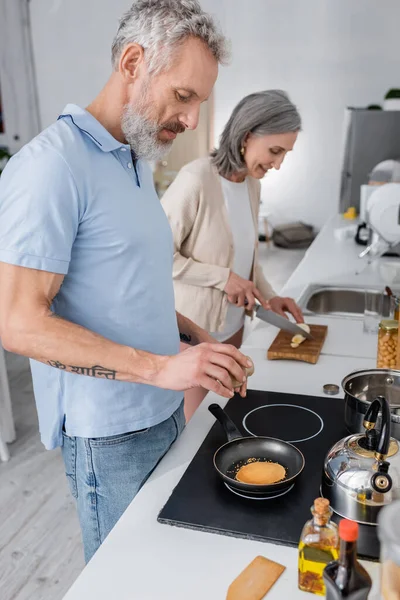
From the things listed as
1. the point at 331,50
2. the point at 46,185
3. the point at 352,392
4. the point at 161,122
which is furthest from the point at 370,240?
the point at 331,50

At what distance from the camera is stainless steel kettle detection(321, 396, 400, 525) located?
37.7 inches

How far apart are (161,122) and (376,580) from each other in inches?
35.3

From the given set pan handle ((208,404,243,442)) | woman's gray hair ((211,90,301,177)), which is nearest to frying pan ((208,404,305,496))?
pan handle ((208,404,243,442))

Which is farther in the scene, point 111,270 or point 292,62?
point 292,62

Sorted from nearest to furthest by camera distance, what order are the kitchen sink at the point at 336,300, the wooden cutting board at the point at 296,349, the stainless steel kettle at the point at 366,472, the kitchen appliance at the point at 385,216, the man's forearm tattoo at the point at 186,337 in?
1. the stainless steel kettle at the point at 366,472
2. the man's forearm tattoo at the point at 186,337
3. the wooden cutting board at the point at 296,349
4. the kitchen sink at the point at 336,300
5. the kitchen appliance at the point at 385,216

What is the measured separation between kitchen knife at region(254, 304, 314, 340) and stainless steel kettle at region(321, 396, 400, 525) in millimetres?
823

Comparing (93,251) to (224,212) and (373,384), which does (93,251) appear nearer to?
(373,384)

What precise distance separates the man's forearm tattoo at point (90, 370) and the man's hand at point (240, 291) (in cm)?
96

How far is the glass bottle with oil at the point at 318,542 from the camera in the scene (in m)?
0.84

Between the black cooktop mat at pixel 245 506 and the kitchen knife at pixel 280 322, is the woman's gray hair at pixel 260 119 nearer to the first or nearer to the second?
the kitchen knife at pixel 280 322

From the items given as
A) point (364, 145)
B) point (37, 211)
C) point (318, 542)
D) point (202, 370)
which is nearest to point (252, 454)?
point (202, 370)

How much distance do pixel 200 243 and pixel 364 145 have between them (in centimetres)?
259

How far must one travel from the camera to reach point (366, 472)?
3.20 ft

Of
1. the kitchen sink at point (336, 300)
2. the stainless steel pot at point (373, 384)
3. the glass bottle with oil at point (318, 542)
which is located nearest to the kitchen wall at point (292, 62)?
the kitchen sink at point (336, 300)
